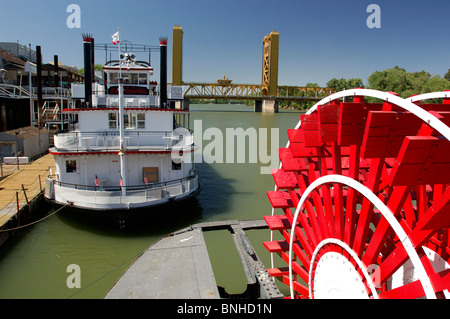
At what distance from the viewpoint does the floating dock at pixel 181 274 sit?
206 inches

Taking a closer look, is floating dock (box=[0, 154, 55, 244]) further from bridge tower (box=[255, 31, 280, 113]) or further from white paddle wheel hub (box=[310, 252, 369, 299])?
bridge tower (box=[255, 31, 280, 113])

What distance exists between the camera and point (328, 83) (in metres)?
106

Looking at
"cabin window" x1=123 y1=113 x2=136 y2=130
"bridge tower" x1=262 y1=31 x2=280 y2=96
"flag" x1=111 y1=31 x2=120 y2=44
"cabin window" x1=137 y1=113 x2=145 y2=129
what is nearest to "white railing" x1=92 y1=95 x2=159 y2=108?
"cabin window" x1=123 y1=113 x2=136 y2=130

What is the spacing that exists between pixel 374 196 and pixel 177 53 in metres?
80.0

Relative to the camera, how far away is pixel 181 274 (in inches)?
225

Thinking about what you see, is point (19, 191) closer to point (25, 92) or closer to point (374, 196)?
point (374, 196)

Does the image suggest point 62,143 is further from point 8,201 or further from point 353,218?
point 353,218

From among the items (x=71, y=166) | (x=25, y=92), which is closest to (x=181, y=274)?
(x=71, y=166)

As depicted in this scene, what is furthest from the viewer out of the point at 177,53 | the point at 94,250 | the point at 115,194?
the point at 177,53

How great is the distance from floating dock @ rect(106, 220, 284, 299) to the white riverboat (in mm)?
4689

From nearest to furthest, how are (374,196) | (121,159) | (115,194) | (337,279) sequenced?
(374,196)
(337,279)
(115,194)
(121,159)

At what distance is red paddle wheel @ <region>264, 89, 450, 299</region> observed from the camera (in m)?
3.96
